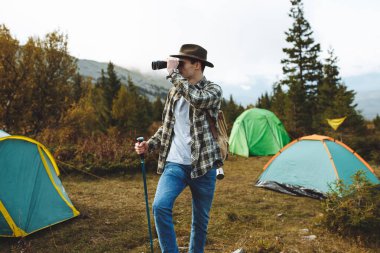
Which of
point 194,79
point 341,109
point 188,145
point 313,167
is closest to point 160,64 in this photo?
point 194,79

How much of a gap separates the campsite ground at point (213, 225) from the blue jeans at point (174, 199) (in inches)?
50.5

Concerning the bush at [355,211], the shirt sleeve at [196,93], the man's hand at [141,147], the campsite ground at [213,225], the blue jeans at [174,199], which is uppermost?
the shirt sleeve at [196,93]

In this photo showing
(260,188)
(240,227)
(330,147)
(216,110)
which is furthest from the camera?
(260,188)

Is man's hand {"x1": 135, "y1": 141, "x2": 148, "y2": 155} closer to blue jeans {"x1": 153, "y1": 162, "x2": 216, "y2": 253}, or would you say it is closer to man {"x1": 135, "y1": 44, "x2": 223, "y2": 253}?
man {"x1": 135, "y1": 44, "x2": 223, "y2": 253}

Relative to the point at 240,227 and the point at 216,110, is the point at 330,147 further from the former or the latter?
the point at 216,110

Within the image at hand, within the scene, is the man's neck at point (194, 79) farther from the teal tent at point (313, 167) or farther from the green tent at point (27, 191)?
the teal tent at point (313, 167)

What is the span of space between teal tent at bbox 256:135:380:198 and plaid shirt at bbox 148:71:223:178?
5.56 metres

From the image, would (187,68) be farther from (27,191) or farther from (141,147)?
(27,191)

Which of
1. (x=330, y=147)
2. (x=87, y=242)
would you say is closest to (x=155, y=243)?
(x=87, y=242)

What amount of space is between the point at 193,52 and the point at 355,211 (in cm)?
358

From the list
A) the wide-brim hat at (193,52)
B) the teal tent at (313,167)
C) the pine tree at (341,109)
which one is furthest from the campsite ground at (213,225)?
the pine tree at (341,109)

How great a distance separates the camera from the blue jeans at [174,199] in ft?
8.44

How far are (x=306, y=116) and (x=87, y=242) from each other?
1896 centimetres

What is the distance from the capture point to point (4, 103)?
17.7 m
